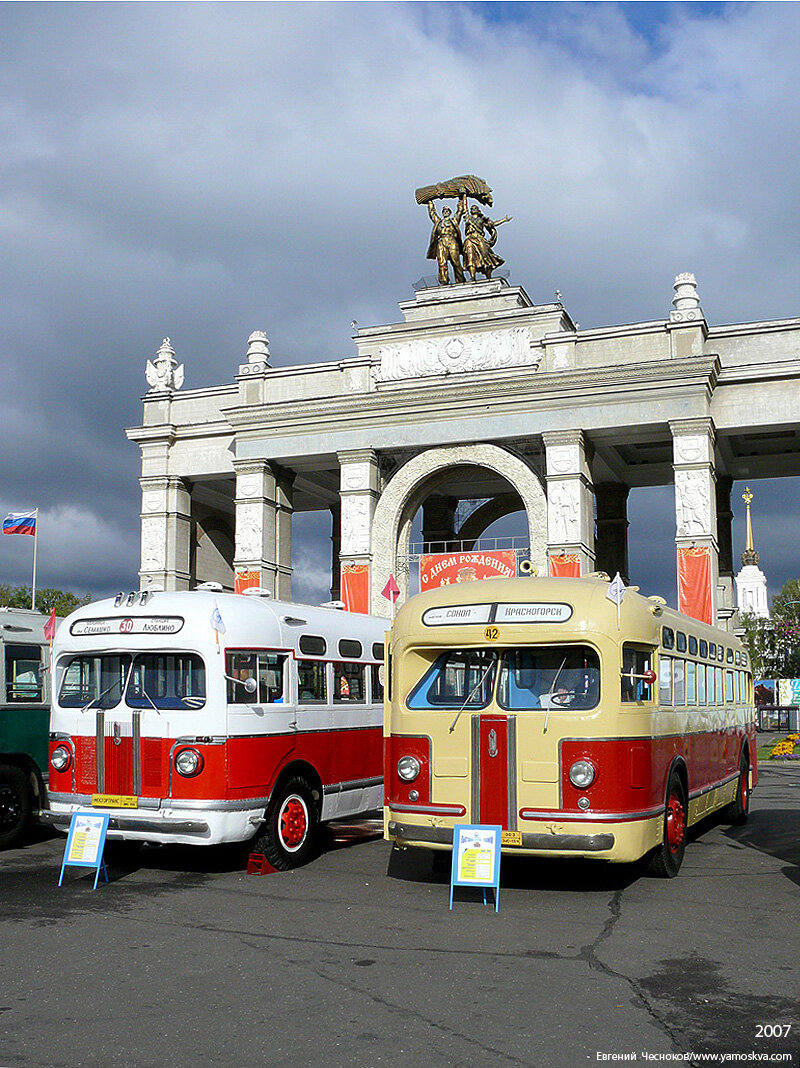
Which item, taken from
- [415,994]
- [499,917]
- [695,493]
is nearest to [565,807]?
[499,917]

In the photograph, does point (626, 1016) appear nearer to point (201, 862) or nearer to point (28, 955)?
point (28, 955)

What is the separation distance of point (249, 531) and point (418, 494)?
5637 millimetres

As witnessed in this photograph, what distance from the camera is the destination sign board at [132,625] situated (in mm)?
11086

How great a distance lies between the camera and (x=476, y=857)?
9.30 meters

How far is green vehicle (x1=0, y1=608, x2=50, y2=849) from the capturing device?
42.5ft

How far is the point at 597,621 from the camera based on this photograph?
9.71 m

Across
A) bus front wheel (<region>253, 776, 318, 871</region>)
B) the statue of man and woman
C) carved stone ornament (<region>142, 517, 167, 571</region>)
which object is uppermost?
the statue of man and woman

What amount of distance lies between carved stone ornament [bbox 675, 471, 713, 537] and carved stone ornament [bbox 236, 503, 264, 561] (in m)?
13.2

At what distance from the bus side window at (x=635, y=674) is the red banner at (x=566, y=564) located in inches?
813

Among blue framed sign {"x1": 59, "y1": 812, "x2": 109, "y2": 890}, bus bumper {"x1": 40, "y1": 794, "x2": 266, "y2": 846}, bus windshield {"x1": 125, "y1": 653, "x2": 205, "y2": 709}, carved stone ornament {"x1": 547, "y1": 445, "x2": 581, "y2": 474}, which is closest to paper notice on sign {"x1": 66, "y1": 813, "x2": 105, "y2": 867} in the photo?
blue framed sign {"x1": 59, "y1": 812, "x2": 109, "y2": 890}

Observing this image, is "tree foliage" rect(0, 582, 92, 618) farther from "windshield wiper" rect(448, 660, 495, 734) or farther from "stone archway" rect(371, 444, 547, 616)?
"windshield wiper" rect(448, 660, 495, 734)

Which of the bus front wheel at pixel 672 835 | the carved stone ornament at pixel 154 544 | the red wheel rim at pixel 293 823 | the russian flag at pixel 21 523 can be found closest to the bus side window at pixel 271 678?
the red wheel rim at pixel 293 823

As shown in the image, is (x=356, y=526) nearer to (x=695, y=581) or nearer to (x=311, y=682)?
(x=695, y=581)

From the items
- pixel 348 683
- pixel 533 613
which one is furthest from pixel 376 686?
pixel 533 613
